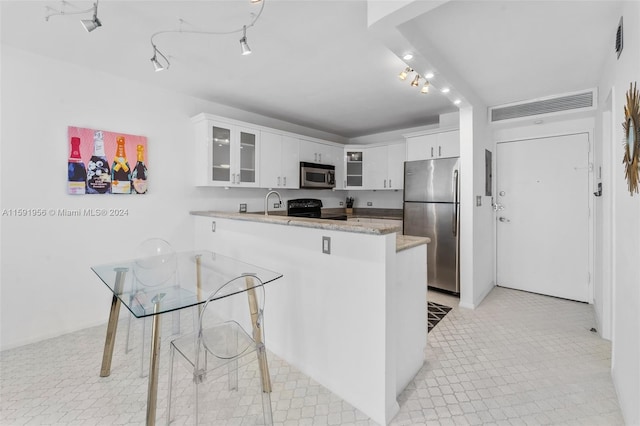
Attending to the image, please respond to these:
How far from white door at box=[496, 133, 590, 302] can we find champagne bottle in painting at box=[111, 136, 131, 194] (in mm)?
4347

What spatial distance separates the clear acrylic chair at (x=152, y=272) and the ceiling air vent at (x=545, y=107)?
3.77 m

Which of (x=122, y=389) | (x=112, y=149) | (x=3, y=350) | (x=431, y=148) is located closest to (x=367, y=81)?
(x=431, y=148)

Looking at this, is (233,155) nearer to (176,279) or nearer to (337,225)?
(176,279)

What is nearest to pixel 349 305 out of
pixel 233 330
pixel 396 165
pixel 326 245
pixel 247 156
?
pixel 326 245

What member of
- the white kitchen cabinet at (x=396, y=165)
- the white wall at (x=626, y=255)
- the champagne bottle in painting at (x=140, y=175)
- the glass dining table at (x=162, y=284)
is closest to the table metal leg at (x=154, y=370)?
the glass dining table at (x=162, y=284)

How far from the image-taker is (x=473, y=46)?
84.8 inches

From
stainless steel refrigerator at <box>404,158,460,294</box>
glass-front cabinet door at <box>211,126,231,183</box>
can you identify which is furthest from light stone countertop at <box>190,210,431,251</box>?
stainless steel refrigerator at <box>404,158,460,294</box>

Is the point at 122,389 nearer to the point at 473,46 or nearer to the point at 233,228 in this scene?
the point at 233,228

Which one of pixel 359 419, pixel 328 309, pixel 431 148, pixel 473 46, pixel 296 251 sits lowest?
pixel 359 419

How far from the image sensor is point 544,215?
354 centimetres

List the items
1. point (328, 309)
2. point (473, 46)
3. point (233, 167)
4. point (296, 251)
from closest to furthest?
point (328, 309) < point (296, 251) < point (473, 46) < point (233, 167)

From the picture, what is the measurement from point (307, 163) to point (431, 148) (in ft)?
5.64

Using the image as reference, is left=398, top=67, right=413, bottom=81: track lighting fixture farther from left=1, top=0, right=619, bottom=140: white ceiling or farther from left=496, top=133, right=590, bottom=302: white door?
left=496, top=133, right=590, bottom=302: white door

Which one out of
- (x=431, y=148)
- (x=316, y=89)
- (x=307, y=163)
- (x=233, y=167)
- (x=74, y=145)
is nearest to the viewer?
(x=74, y=145)
